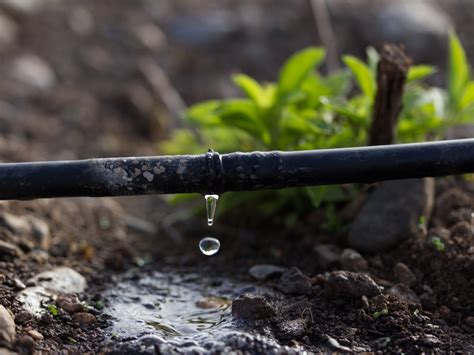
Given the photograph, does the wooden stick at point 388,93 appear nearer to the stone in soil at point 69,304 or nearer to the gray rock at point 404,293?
the gray rock at point 404,293

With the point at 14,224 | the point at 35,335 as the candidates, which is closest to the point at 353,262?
the point at 35,335

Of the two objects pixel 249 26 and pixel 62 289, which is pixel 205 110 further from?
pixel 249 26

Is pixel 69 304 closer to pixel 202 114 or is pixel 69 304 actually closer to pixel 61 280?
pixel 61 280

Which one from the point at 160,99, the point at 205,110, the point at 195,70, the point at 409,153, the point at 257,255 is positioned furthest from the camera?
the point at 195,70

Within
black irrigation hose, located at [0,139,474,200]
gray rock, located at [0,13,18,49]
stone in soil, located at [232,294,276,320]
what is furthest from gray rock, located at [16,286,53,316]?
gray rock, located at [0,13,18,49]

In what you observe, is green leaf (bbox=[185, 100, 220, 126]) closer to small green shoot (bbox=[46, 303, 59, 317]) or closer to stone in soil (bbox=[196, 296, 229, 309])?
stone in soil (bbox=[196, 296, 229, 309])

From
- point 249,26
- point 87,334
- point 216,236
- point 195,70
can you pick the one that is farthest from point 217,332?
point 249,26
